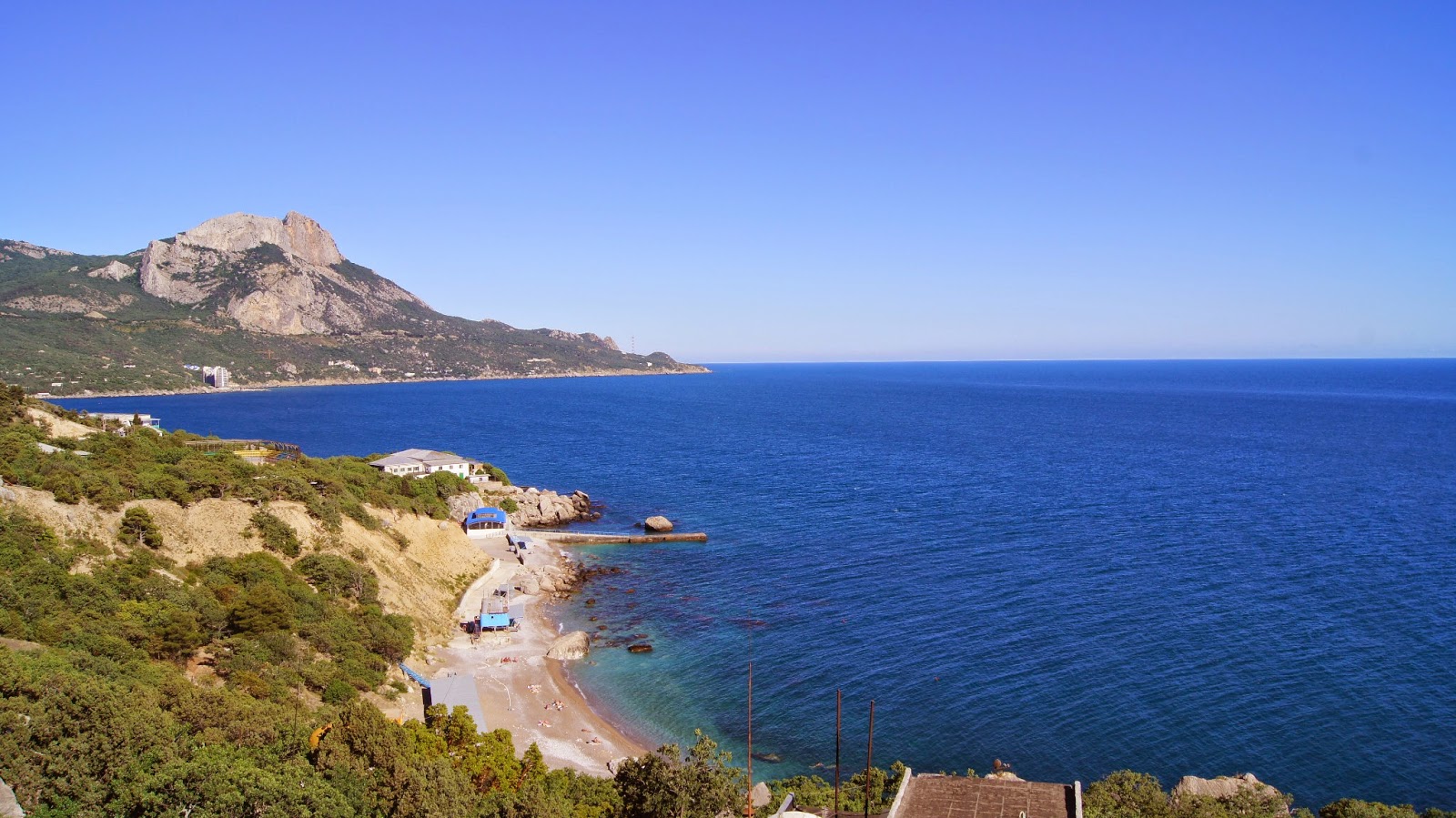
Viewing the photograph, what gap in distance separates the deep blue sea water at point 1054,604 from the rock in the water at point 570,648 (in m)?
1.90

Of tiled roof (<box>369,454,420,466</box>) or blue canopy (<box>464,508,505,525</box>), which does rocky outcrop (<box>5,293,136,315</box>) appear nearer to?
tiled roof (<box>369,454,420,466</box>)

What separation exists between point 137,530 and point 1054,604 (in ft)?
139

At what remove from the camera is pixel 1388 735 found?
28922mm

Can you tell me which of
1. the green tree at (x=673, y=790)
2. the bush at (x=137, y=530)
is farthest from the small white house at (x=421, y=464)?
the green tree at (x=673, y=790)

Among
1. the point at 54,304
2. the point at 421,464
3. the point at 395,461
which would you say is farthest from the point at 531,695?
the point at 54,304

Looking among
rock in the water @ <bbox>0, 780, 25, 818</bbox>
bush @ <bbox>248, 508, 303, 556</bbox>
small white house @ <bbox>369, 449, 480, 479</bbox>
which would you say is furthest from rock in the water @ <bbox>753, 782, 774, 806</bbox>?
small white house @ <bbox>369, 449, 480, 479</bbox>

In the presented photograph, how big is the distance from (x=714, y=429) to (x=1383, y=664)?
317 feet

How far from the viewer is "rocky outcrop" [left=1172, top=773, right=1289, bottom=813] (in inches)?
925

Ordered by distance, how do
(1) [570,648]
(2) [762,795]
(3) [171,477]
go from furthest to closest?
1. (1) [570,648]
2. (3) [171,477]
3. (2) [762,795]

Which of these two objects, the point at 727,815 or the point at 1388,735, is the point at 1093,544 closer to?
the point at 1388,735

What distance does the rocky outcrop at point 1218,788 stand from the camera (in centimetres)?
2350

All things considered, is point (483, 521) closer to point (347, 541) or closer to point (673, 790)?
point (347, 541)

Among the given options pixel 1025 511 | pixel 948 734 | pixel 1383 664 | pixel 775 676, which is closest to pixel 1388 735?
pixel 1383 664

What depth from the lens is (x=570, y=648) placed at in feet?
123
